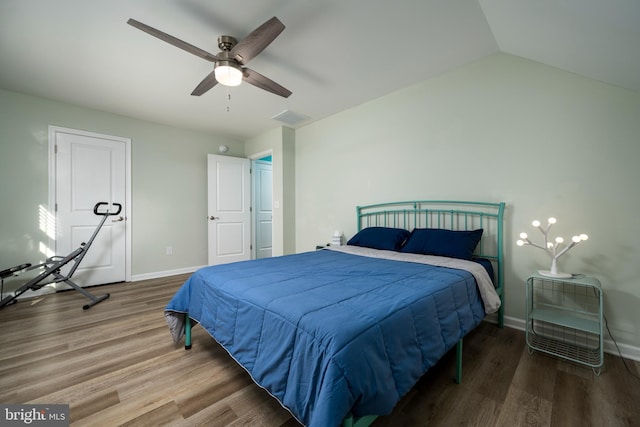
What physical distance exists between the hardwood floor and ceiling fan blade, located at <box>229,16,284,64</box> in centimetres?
223

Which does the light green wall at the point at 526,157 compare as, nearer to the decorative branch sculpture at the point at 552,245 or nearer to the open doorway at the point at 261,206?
the decorative branch sculpture at the point at 552,245

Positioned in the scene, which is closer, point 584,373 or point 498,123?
point 584,373

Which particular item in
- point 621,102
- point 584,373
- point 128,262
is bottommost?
point 584,373

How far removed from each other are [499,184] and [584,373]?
150 cm

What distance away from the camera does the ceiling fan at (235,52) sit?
5.33 ft

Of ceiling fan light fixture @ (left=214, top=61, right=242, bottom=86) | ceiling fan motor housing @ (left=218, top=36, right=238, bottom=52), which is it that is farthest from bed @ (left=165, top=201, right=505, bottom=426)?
ceiling fan motor housing @ (left=218, top=36, right=238, bottom=52)

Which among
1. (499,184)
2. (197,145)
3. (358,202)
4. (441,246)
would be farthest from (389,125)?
(197,145)

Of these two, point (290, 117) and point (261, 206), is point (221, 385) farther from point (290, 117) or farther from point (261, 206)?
point (261, 206)

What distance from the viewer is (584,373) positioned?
5.46ft

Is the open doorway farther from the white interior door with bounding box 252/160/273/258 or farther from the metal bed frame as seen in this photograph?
the metal bed frame

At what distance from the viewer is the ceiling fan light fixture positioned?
1.94 metres

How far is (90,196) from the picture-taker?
3596 millimetres

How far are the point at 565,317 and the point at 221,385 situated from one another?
97.4 inches

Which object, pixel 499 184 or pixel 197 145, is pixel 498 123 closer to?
pixel 499 184
